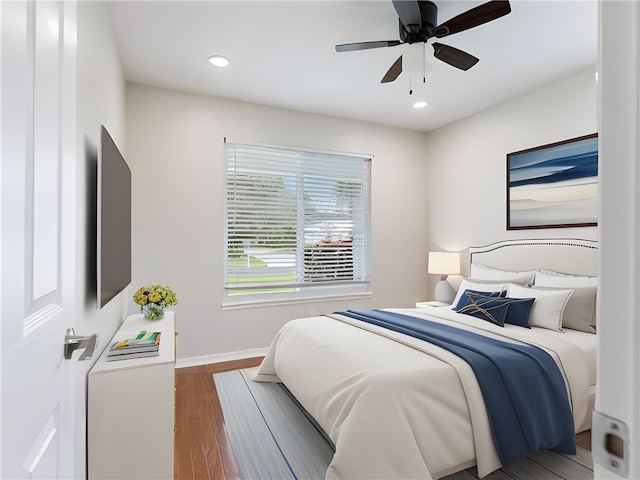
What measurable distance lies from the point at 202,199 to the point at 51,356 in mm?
3089

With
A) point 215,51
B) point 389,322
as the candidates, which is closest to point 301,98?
point 215,51

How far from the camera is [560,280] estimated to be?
3.03 metres

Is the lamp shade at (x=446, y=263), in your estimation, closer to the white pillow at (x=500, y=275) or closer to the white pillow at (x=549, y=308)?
the white pillow at (x=500, y=275)

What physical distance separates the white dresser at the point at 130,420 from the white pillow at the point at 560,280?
3.08 meters

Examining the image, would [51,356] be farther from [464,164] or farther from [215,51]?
[464,164]

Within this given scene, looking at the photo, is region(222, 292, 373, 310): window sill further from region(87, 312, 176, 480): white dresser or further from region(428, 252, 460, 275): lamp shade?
region(87, 312, 176, 480): white dresser

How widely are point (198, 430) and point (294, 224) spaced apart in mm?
2374

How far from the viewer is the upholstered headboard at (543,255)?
121 inches

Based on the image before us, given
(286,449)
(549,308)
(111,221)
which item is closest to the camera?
(111,221)

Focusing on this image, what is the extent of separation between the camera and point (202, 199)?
12.0 ft

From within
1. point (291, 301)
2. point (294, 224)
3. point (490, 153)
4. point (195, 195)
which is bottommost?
point (291, 301)

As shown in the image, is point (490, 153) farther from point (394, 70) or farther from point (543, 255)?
point (394, 70)

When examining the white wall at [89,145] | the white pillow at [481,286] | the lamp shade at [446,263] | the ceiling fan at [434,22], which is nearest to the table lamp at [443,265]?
the lamp shade at [446,263]

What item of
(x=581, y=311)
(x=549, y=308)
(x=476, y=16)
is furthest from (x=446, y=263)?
(x=476, y=16)
